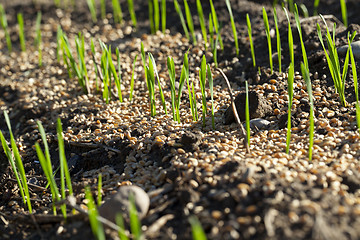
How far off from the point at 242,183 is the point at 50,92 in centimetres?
167

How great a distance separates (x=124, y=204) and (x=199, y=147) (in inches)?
19.8

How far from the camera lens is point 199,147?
1.81 metres

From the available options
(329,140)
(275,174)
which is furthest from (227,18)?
(275,174)

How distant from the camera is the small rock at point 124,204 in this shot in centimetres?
143

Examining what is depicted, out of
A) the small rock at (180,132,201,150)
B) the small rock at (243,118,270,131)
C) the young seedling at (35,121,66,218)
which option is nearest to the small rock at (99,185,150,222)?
the young seedling at (35,121,66,218)

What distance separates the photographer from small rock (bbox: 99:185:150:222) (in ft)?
4.69

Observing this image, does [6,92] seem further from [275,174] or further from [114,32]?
[275,174]

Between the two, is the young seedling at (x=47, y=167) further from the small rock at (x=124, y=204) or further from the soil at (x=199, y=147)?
the small rock at (x=124, y=204)

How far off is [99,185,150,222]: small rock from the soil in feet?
0.15

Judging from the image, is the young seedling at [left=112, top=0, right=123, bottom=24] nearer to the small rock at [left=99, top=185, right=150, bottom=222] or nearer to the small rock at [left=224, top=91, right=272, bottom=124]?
the small rock at [left=224, top=91, right=272, bottom=124]

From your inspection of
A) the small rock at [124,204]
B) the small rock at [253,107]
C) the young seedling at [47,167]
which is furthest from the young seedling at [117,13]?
the small rock at [124,204]

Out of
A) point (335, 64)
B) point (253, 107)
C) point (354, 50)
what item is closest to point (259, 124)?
point (253, 107)

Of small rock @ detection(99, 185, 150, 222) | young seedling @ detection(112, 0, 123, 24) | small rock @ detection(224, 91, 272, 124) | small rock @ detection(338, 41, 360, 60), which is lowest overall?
small rock @ detection(99, 185, 150, 222)

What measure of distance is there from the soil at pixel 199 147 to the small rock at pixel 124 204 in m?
0.04
